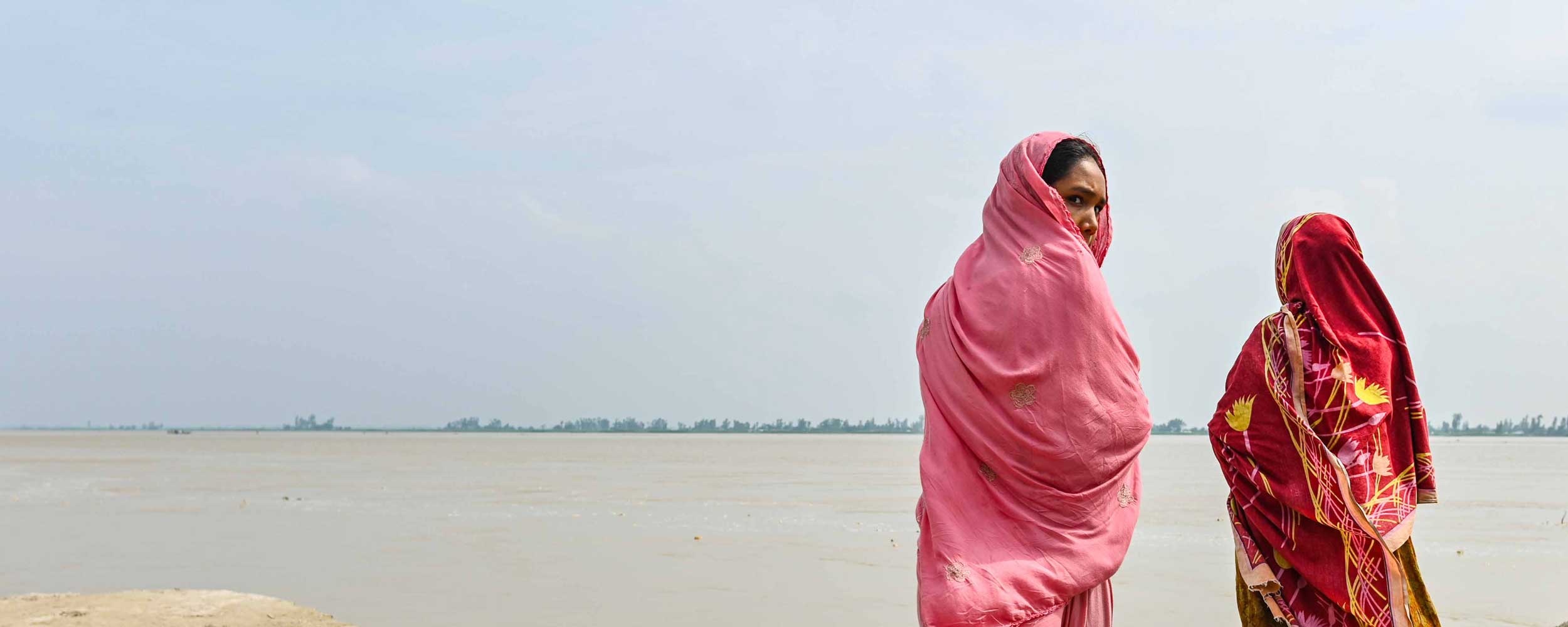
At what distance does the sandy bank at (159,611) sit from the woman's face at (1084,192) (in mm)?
4546

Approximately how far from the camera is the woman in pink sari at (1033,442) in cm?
246

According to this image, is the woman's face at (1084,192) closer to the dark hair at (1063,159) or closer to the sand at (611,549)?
the dark hair at (1063,159)

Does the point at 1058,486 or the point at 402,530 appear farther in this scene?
the point at 402,530

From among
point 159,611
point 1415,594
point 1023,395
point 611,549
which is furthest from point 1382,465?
point 611,549

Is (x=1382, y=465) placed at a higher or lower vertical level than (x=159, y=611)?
higher

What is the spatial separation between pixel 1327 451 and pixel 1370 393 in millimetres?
216

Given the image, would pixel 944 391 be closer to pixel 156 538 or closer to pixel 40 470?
pixel 156 538

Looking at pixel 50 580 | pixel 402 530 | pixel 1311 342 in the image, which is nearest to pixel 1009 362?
pixel 1311 342

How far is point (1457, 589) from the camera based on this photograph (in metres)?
7.88

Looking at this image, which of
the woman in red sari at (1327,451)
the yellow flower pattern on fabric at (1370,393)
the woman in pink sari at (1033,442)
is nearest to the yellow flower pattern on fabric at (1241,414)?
the woman in red sari at (1327,451)

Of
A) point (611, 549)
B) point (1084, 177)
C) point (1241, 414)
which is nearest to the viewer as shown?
point (1084, 177)

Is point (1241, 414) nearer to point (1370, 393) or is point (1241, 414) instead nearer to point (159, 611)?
point (1370, 393)

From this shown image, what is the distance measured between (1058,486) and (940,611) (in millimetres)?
354

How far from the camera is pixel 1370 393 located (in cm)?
321
